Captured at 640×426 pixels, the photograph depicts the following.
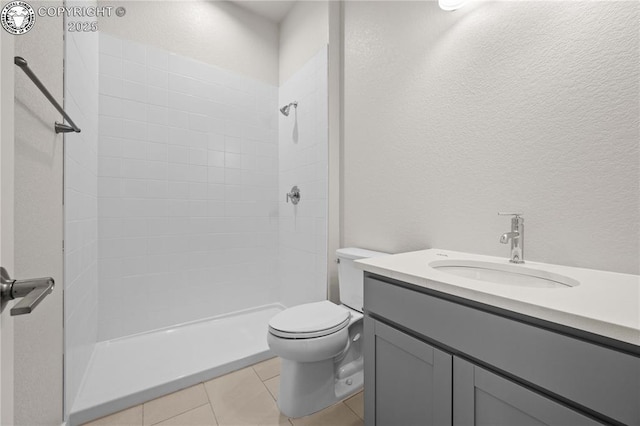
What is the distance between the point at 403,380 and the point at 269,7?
9.26 ft

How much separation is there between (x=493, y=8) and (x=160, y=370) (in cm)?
245

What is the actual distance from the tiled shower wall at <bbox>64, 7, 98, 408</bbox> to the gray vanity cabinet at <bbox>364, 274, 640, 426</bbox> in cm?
136

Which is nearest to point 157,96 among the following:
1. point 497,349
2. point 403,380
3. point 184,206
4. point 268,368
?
point 184,206

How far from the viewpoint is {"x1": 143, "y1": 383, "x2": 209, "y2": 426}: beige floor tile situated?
1.30 meters

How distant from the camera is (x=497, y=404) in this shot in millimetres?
647

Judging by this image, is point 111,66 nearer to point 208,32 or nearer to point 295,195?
point 208,32

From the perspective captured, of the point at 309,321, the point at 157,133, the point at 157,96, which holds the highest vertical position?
the point at 157,96

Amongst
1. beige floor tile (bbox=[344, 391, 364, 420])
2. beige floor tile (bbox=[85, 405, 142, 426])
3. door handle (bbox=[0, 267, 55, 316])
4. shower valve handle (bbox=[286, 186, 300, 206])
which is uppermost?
shower valve handle (bbox=[286, 186, 300, 206])

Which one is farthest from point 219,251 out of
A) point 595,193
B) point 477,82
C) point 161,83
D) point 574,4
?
point 574,4

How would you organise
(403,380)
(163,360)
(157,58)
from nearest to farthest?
(403,380) → (163,360) → (157,58)

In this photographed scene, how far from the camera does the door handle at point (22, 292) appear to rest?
0.38 m

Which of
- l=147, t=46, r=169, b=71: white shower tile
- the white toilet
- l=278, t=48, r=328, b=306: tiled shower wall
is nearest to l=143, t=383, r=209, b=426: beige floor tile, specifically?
the white toilet

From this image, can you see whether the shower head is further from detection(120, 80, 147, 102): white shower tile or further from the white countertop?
the white countertop

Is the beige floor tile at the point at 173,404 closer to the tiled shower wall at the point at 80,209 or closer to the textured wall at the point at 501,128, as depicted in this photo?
the tiled shower wall at the point at 80,209
